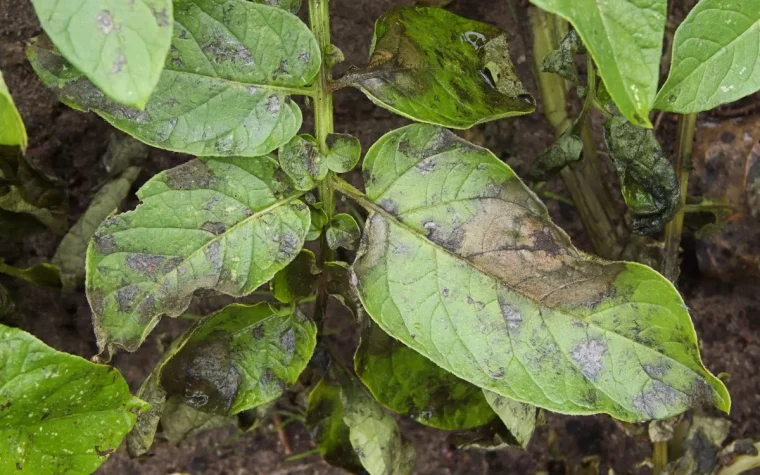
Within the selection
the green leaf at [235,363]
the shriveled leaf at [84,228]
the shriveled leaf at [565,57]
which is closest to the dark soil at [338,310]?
the shriveled leaf at [84,228]

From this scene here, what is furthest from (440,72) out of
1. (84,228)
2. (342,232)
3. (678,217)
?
(84,228)

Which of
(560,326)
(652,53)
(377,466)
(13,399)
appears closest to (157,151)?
(13,399)

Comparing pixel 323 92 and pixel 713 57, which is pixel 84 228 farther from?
pixel 713 57

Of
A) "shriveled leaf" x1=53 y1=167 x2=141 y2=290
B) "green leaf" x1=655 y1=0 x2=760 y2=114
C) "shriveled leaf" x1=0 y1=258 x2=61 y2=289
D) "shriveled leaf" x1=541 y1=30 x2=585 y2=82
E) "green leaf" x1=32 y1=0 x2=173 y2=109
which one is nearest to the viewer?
"green leaf" x1=32 y1=0 x2=173 y2=109

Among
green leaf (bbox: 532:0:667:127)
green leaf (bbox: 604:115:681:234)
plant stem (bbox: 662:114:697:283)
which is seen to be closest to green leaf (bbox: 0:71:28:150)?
green leaf (bbox: 532:0:667:127)

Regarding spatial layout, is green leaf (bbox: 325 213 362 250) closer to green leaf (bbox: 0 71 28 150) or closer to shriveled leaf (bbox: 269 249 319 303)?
shriveled leaf (bbox: 269 249 319 303)
